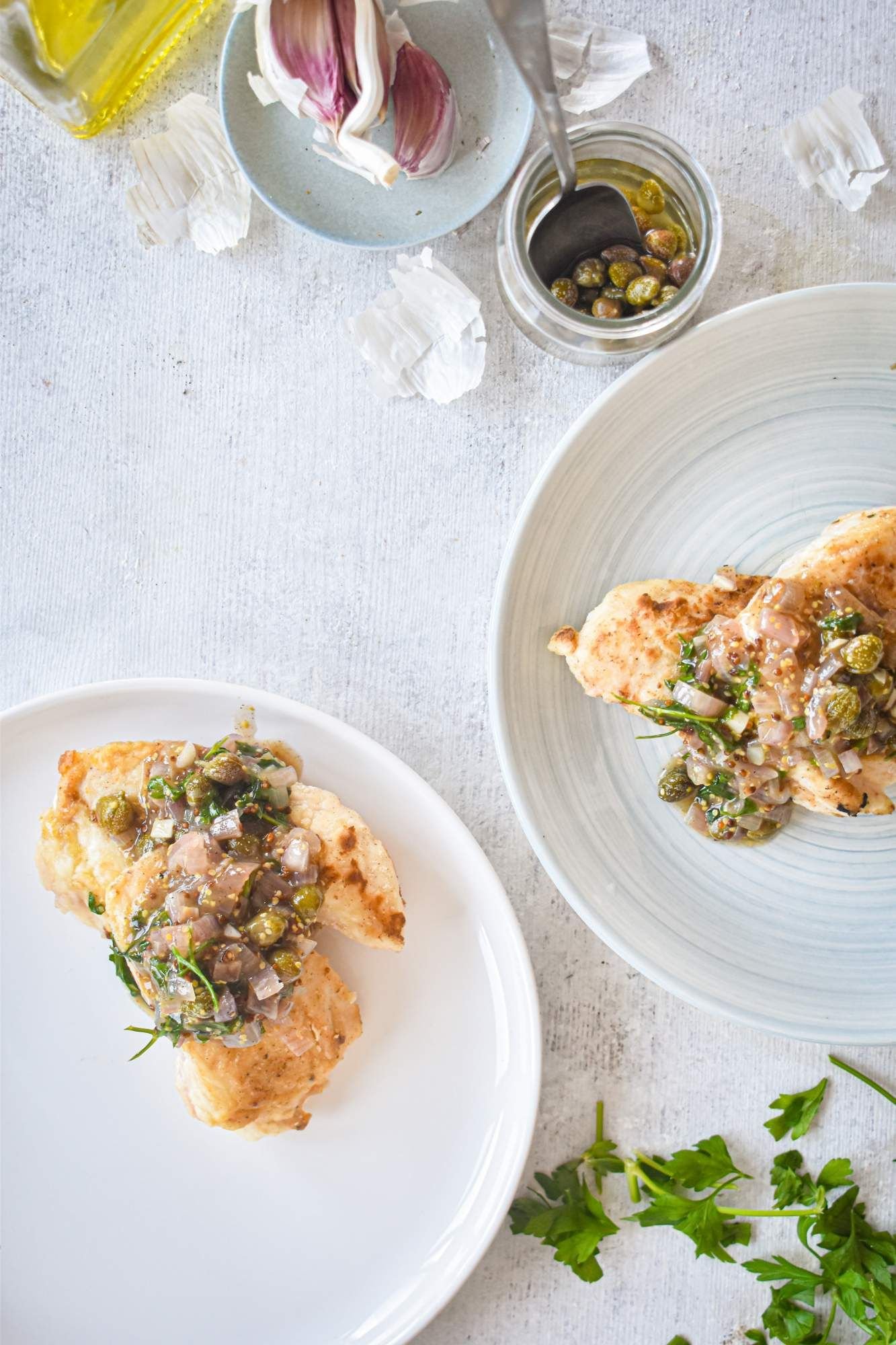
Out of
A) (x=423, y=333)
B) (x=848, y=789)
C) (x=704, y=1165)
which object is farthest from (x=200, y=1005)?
(x=423, y=333)

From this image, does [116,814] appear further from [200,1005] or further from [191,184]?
[191,184]

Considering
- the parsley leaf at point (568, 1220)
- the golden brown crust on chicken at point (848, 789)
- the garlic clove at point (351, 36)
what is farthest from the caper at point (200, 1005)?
the garlic clove at point (351, 36)

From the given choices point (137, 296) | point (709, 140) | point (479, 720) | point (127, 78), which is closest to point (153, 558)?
point (137, 296)

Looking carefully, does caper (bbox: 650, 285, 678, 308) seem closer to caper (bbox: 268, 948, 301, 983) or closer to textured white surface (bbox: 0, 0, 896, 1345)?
textured white surface (bbox: 0, 0, 896, 1345)

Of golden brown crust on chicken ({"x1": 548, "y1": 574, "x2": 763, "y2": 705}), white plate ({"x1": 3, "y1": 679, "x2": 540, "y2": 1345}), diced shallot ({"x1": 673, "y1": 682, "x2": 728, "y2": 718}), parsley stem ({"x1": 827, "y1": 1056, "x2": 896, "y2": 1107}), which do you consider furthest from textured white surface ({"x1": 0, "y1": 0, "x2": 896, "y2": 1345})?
diced shallot ({"x1": 673, "y1": 682, "x2": 728, "y2": 718})

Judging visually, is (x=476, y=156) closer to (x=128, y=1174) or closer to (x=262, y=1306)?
(x=128, y=1174)

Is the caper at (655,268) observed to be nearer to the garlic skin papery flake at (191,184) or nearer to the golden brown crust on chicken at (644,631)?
the golden brown crust on chicken at (644,631)
